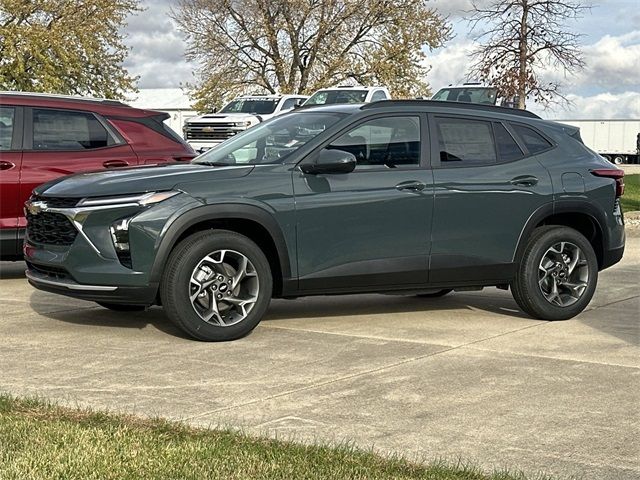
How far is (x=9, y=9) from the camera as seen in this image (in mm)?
41750

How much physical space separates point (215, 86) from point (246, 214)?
39.8m

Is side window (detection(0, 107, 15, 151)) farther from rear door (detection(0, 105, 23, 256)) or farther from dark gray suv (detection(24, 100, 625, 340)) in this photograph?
dark gray suv (detection(24, 100, 625, 340))

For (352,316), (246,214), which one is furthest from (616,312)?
(246,214)

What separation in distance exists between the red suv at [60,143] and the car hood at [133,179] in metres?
2.50

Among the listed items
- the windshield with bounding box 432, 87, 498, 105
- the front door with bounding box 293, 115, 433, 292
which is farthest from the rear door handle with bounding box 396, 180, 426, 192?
the windshield with bounding box 432, 87, 498, 105

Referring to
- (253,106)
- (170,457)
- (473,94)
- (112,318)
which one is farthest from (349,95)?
(170,457)

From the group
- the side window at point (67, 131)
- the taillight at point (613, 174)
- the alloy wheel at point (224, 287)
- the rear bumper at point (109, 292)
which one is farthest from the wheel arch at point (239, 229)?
the side window at point (67, 131)

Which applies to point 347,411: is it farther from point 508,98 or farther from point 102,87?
point 102,87

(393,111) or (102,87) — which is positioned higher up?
(102,87)

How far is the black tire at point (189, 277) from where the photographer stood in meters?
7.33

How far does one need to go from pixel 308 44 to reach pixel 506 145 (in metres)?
39.1

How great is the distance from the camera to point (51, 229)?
766 cm

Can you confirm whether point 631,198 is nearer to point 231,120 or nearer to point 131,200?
point 231,120

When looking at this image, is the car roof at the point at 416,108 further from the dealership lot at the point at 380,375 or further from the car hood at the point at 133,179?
the dealership lot at the point at 380,375
